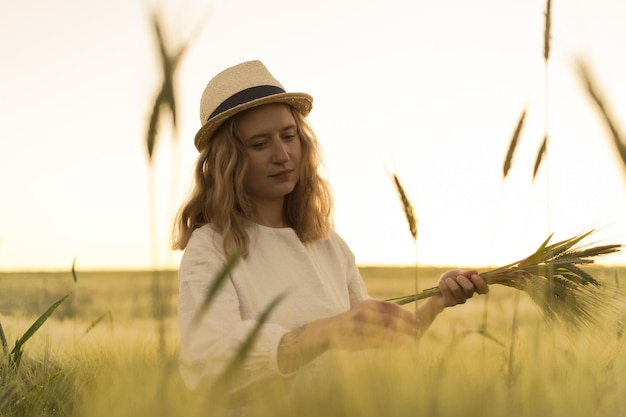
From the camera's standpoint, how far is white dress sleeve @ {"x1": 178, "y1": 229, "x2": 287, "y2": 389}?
123 centimetres

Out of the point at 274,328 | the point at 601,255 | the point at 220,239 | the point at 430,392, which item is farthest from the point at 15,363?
the point at 601,255

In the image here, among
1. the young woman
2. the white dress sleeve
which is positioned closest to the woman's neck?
the young woman

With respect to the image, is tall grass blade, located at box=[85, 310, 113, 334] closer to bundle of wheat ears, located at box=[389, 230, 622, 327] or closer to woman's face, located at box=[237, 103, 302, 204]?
woman's face, located at box=[237, 103, 302, 204]

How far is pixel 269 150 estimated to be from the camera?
5.38 ft

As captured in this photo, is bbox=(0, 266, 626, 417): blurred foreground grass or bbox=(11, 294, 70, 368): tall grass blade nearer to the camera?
bbox=(0, 266, 626, 417): blurred foreground grass

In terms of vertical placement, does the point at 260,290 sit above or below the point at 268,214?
below

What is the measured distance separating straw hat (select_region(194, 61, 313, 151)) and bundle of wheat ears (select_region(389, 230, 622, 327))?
629 millimetres

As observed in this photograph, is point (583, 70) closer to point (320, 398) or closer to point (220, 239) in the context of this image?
point (320, 398)

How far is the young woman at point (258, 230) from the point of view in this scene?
4.67ft

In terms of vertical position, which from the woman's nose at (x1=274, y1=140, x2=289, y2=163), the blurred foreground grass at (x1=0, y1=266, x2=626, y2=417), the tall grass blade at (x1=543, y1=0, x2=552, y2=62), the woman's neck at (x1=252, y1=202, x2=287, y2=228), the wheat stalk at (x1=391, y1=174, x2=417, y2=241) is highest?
the tall grass blade at (x1=543, y1=0, x2=552, y2=62)

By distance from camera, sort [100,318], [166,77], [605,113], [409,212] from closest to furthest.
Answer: [166,77], [605,113], [409,212], [100,318]

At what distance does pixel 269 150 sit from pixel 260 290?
318mm

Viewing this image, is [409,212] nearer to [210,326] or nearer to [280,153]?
[280,153]

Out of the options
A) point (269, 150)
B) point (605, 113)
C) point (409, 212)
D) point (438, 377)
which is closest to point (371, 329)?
point (438, 377)
